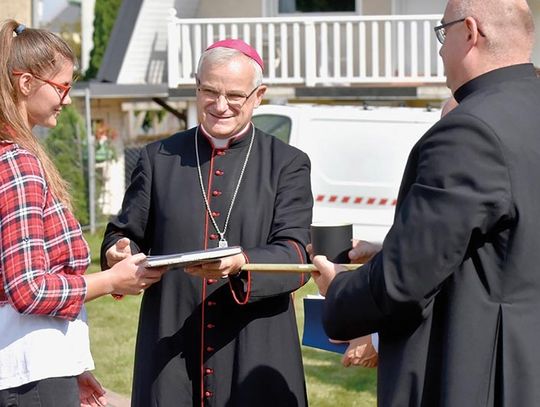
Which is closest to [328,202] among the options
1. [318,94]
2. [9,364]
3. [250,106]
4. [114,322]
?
[114,322]

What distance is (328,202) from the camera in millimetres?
12398

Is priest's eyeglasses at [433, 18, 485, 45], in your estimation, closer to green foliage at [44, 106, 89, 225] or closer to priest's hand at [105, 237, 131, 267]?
priest's hand at [105, 237, 131, 267]

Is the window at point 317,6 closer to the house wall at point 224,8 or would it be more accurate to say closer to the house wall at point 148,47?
the house wall at point 224,8

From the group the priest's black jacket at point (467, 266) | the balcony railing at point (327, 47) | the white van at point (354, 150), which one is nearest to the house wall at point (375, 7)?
the balcony railing at point (327, 47)

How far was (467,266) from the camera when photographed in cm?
278

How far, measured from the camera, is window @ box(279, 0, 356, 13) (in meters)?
21.2

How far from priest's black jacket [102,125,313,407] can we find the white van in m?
8.05

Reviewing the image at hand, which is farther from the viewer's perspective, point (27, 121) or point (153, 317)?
point (153, 317)

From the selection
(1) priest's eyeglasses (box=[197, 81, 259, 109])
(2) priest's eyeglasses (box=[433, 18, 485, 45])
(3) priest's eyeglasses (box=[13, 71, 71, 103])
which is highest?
(2) priest's eyeglasses (box=[433, 18, 485, 45])

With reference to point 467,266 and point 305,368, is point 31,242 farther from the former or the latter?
point 305,368

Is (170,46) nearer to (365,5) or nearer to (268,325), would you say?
(365,5)

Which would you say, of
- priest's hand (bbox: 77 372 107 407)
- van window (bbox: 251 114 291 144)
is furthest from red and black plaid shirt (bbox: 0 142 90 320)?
van window (bbox: 251 114 291 144)

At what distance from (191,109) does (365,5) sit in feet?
13.5

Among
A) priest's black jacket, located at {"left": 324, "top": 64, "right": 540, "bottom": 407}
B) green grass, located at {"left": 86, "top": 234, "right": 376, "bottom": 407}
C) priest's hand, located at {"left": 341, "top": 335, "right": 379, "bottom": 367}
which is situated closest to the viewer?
priest's black jacket, located at {"left": 324, "top": 64, "right": 540, "bottom": 407}
